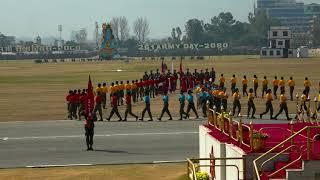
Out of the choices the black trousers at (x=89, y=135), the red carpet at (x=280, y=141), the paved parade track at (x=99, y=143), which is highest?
the red carpet at (x=280, y=141)

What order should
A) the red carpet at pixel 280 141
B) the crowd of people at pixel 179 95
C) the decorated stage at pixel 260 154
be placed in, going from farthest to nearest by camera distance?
the crowd of people at pixel 179 95
the red carpet at pixel 280 141
the decorated stage at pixel 260 154

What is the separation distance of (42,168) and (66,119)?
44.6ft

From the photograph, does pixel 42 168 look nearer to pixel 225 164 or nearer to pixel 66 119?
pixel 225 164

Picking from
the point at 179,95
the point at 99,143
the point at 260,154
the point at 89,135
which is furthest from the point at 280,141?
the point at 179,95

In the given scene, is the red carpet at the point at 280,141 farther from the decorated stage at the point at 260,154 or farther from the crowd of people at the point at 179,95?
the crowd of people at the point at 179,95

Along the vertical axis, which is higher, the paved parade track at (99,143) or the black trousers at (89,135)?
the black trousers at (89,135)

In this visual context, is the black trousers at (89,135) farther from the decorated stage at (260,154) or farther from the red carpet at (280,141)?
the decorated stage at (260,154)

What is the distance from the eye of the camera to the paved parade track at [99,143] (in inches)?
834

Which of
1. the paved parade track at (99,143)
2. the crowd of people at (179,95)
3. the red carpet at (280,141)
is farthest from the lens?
the crowd of people at (179,95)

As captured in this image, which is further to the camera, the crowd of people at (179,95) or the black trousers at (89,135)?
the crowd of people at (179,95)

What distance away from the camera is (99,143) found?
2456 centimetres

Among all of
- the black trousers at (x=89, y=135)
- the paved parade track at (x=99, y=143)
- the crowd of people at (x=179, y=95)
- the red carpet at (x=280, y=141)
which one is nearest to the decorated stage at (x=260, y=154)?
the red carpet at (x=280, y=141)

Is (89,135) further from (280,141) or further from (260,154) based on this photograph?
(260,154)

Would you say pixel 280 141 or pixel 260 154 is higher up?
pixel 260 154
